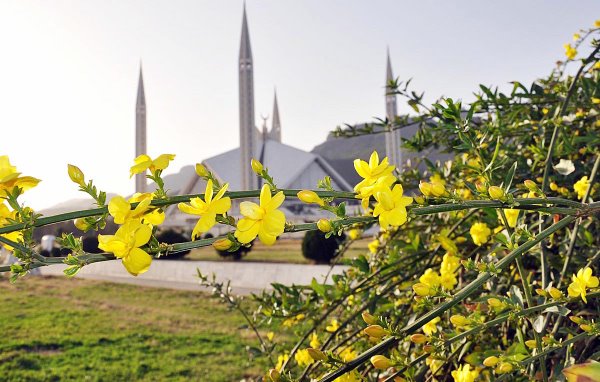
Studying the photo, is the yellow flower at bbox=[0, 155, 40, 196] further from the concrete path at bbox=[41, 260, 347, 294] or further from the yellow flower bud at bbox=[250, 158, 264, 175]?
the concrete path at bbox=[41, 260, 347, 294]

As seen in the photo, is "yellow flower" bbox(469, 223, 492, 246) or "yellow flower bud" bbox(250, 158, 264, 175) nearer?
"yellow flower bud" bbox(250, 158, 264, 175)

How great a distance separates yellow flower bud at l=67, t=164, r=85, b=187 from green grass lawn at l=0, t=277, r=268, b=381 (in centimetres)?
247

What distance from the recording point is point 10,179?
1.55ft

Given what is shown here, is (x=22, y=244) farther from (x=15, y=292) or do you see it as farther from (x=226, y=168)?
(x=226, y=168)

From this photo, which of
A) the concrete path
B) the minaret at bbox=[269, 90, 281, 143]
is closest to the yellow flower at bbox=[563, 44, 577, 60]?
the concrete path

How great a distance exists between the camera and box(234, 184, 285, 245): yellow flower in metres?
0.43

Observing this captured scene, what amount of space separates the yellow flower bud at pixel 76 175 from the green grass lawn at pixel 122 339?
2.47 metres

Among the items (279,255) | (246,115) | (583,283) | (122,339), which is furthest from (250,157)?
(583,283)

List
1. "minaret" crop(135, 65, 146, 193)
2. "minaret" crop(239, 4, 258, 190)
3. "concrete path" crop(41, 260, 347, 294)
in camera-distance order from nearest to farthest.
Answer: "concrete path" crop(41, 260, 347, 294) → "minaret" crop(239, 4, 258, 190) → "minaret" crop(135, 65, 146, 193)

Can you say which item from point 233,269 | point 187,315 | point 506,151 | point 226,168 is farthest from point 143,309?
Result: point 226,168

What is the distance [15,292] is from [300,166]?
21995 millimetres

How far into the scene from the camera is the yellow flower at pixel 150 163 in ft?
1.60

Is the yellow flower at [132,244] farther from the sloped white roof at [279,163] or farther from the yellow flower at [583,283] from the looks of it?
the sloped white roof at [279,163]

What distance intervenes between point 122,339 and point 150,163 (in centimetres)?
386
